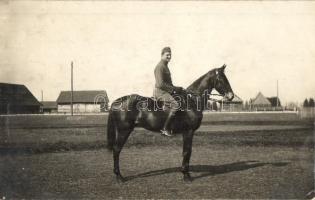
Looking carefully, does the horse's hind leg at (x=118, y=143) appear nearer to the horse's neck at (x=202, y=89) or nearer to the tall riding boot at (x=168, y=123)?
the tall riding boot at (x=168, y=123)

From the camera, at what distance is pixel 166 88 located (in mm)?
7965

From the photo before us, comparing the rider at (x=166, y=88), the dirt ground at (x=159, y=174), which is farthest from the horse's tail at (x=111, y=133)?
the rider at (x=166, y=88)

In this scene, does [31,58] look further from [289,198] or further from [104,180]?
[289,198]

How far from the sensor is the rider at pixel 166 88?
7.93 metres

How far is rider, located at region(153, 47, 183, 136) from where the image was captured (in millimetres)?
7926

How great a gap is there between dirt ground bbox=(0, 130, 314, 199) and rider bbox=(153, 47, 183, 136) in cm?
140

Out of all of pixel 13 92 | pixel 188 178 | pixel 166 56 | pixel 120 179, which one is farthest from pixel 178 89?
pixel 13 92

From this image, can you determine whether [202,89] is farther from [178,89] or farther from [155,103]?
[155,103]

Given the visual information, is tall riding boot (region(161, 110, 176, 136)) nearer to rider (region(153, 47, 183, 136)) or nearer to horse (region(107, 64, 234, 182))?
rider (region(153, 47, 183, 136))

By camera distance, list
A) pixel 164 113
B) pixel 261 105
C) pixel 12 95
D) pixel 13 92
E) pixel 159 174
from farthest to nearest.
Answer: pixel 261 105 → pixel 12 95 → pixel 13 92 → pixel 159 174 → pixel 164 113

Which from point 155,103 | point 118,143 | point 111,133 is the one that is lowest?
point 118,143

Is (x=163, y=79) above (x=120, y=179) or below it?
above

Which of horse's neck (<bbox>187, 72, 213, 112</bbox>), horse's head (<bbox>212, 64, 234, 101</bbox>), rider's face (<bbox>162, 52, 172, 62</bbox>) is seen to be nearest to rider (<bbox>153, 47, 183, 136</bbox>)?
rider's face (<bbox>162, 52, 172, 62</bbox>)

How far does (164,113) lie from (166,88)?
0.60 metres
